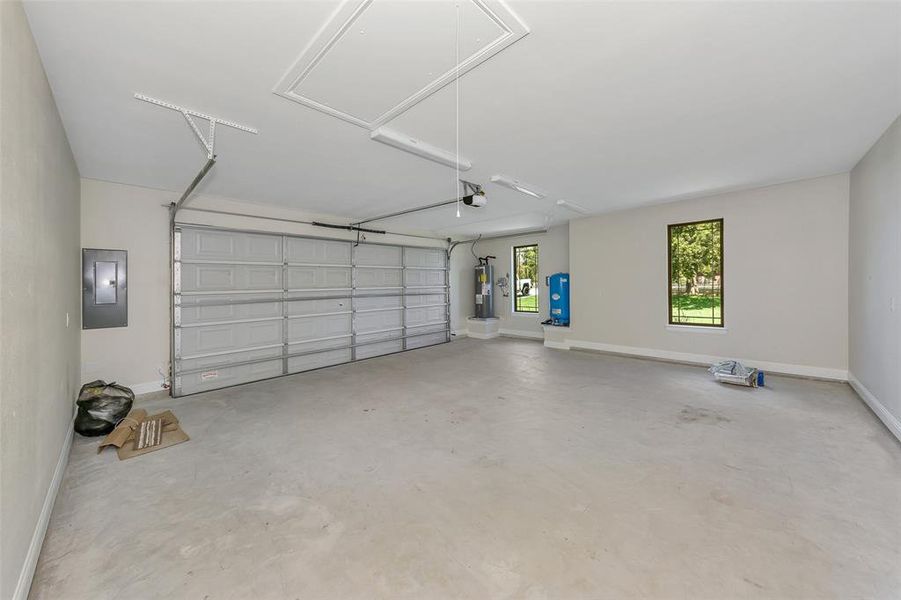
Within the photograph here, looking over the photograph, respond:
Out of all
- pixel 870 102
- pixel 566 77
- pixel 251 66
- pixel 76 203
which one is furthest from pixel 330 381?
pixel 870 102

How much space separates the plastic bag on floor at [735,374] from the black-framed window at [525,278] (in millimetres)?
4188

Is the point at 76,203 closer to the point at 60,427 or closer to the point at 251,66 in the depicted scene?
the point at 60,427

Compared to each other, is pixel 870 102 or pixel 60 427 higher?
pixel 870 102

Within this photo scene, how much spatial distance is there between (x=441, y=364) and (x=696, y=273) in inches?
181

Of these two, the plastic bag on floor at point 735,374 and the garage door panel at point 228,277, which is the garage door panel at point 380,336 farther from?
the plastic bag on floor at point 735,374

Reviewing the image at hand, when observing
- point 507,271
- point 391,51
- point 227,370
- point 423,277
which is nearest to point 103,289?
point 227,370

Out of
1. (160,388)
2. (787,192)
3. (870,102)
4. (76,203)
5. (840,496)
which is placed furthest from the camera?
(787,192)

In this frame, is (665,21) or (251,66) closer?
(665,21)

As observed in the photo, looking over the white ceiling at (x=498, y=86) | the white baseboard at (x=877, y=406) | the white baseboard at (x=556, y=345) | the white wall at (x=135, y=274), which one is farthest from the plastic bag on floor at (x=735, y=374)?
the white wall at (x=135, y=274)

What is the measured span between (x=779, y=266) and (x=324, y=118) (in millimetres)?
6200

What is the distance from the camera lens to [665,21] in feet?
5.82

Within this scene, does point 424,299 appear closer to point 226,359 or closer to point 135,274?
point 226,359

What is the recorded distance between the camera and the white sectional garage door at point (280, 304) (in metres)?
4.64

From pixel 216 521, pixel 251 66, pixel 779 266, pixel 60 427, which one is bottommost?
pixel 216 521
